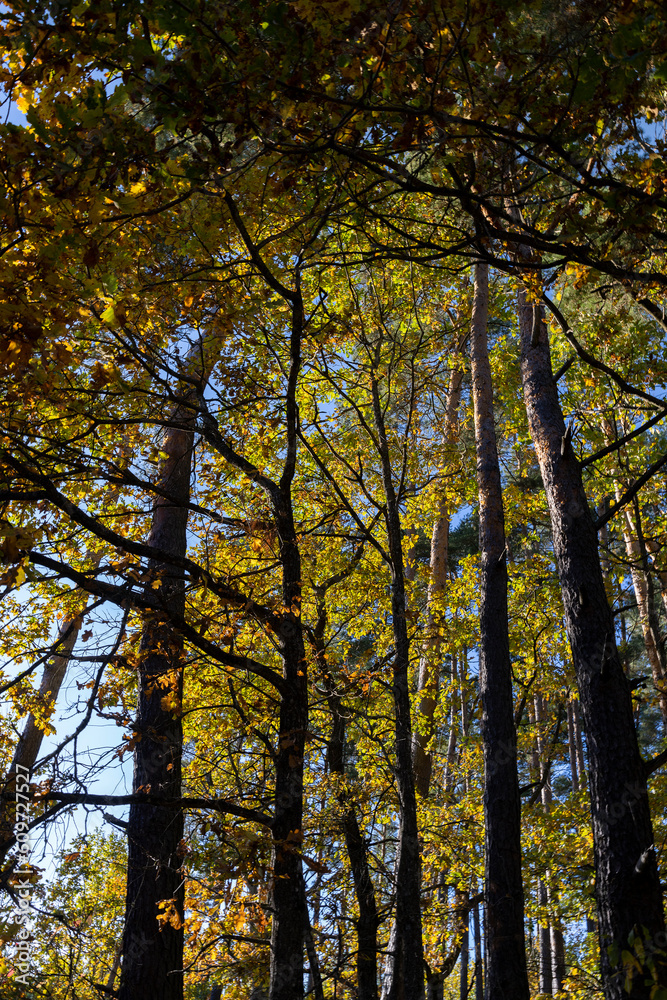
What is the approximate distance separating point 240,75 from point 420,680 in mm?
8778

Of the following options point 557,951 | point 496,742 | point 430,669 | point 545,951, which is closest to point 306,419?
point 430,669

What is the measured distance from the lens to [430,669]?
10.3m

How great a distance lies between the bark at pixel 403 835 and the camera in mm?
5355

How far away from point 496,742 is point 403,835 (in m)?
1.55

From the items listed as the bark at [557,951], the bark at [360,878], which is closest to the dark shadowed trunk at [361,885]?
the bark at [360,878]

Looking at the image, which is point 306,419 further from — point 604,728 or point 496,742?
point 604,728

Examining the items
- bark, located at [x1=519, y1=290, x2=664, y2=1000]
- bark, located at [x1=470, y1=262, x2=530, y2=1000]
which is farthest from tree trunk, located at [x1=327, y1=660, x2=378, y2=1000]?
bark, located at [x1=519, y1=290, x2=664, y2=1000]

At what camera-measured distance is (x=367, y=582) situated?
31.4 feet

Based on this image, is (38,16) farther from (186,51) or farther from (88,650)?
(88,650)

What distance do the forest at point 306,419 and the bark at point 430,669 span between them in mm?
59

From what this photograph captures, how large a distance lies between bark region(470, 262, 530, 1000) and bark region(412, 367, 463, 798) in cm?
119

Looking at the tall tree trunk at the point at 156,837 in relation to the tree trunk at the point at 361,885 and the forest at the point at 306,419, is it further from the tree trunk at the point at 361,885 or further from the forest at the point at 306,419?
the tree trunk at the point at 361,885

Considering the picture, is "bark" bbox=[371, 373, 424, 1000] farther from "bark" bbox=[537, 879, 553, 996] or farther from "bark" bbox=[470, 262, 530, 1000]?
"bark" bbox=[537, 879, 553, 996]

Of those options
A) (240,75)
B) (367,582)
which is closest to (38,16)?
(240,75)
